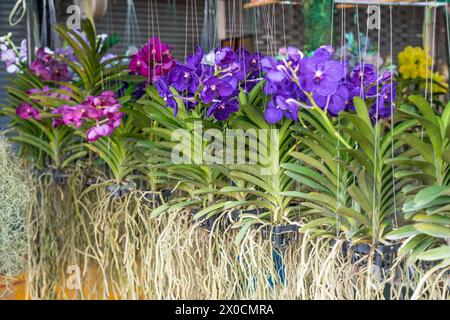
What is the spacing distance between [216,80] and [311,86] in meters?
0.33

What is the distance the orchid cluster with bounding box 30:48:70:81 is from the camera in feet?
8.38

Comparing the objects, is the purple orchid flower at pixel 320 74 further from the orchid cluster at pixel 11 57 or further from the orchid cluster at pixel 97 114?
→ the orchid cluster at pixel 11 57

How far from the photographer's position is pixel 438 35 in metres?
4.55

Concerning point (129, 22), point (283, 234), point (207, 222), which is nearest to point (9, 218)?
point (207, 222)

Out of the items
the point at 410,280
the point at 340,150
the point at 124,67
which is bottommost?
the point at 410,280

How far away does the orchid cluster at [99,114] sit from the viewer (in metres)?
2.07

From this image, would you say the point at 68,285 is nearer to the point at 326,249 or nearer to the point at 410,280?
the point at 326,249

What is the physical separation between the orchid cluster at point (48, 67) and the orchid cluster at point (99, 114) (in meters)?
0.47

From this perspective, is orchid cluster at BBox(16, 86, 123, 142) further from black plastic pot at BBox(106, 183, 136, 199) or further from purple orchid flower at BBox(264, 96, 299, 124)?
purple orchid flower at BBox(264, 96, 299, 124)

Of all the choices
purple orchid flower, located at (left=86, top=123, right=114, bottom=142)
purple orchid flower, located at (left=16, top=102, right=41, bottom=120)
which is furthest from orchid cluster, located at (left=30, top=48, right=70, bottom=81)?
purple orchid flower, located at (left=86, top=123, right=114, bottom=142)

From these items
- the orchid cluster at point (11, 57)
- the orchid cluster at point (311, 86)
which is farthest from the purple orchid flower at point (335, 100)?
the orchid cluster at point (11, 57)
